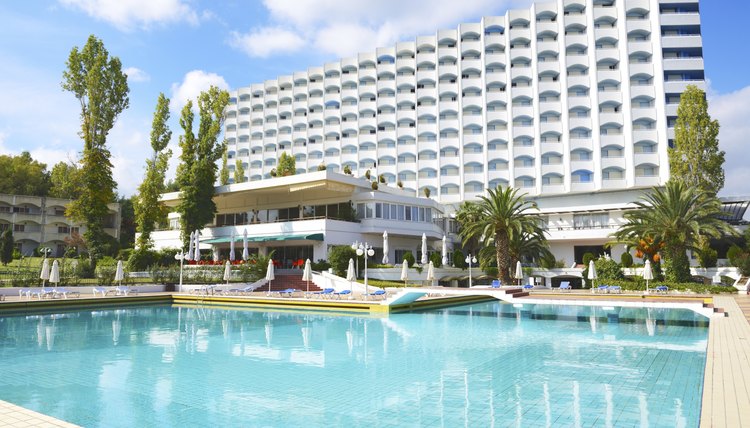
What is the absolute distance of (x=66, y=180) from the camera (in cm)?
5244

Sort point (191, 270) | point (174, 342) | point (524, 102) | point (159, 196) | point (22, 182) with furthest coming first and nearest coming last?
point (22, 182)
point (524, 102)
point (159, 196)
point (191, 270)
point (174, 342)

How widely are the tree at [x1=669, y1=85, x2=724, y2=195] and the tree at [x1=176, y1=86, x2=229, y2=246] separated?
129ft

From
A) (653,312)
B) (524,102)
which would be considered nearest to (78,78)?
(653,312)

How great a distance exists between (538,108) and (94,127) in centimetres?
4620

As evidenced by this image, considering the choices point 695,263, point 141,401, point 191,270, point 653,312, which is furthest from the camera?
point 695,263

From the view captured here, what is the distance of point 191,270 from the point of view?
34969 millimetres

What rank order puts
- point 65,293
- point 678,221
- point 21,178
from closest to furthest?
point 65,293 < point 678,221 < point 21,178

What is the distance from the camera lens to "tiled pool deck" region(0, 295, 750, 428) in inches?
249

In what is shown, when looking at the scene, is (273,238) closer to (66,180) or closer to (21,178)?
(66,180)

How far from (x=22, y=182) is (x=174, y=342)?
71.9 m

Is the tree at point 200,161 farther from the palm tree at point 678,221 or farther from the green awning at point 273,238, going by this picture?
the palm tree at point 678,221

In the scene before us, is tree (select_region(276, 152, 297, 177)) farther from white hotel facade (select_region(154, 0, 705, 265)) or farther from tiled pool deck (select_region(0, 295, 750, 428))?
tiled pool deck (select_region(0, 295, 750, 428))

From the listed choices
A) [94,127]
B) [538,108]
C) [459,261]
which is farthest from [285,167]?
[538,108]

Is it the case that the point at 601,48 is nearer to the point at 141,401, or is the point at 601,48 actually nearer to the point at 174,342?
the point at 174,342
